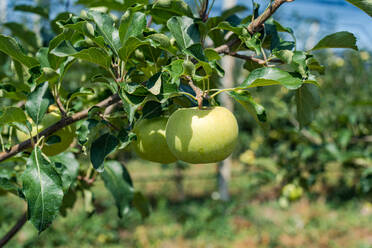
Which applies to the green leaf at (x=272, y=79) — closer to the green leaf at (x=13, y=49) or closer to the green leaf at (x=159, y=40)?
the green leaf at (x=159, y=40)

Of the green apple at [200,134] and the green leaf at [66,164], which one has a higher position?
the green apple at [200,134]

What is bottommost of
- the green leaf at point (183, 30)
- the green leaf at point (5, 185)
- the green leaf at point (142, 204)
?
the green leaf at point (142, 204)

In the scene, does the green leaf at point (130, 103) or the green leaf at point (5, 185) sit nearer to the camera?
the green leaf at point (130, 103)

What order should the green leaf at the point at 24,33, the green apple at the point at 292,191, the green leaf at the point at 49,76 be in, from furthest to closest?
the green apple at the point at 292,191 → the green leaf at the point at 24,33 → the green leaf at the point at 49,76

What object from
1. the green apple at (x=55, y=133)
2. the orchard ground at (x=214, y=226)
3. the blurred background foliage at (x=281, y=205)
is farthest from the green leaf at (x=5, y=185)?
the orchard ground at (x=214, y=226)

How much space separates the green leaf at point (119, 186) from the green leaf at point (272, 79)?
45cm

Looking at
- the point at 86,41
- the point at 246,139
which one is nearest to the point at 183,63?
the point at 86,41

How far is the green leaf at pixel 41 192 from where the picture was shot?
0.49 meters

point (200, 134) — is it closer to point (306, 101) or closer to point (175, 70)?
point (175, 70)

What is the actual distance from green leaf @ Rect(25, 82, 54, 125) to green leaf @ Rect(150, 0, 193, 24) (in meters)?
0.26

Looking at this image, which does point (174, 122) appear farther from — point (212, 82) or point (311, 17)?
point (311, 17)

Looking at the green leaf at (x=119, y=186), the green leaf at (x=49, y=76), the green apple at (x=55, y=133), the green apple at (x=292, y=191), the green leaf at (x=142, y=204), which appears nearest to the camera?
the green leaf at (x=49, y=76)

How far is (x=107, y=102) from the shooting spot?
0.59 meters

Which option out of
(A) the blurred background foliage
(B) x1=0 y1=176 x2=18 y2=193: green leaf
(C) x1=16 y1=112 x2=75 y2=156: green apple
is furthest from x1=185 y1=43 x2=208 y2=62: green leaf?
(A) the blurred background foliage
